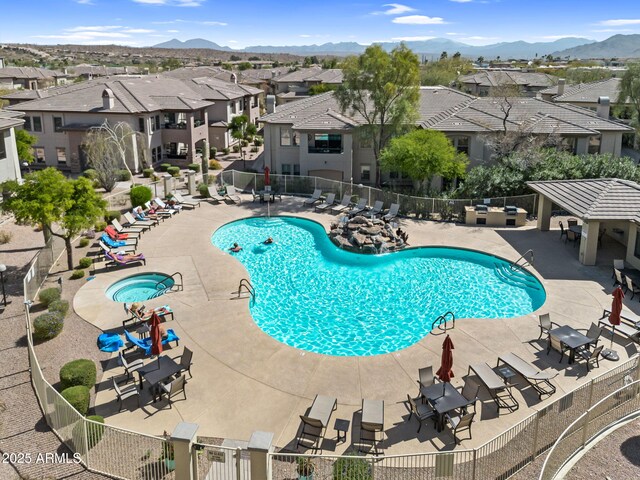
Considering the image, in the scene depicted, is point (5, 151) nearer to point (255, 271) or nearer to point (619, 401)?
point (255, 271)

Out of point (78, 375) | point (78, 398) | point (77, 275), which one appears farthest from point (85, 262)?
point (78, 398)

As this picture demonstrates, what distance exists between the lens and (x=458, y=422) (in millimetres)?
12836

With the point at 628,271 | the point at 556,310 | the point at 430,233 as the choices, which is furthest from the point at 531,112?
the point at 556,310

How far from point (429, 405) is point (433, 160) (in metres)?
20.3

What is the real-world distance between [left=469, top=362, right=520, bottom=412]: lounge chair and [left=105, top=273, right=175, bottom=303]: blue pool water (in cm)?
1253

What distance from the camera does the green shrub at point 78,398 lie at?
43.3 ft

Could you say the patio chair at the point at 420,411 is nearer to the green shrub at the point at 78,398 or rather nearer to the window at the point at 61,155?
the green shrub at the point at 78,398

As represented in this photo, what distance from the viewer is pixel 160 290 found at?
72.1 ft

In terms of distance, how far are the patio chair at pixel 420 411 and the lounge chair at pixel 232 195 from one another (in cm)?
2362

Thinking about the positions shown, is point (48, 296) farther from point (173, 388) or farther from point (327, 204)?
point (327, 204)

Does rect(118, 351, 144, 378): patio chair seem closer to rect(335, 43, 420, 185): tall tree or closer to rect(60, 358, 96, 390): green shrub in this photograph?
rect(60, 358, 96, 390): green shrub

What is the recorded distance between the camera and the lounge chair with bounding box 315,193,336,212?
33156 mm

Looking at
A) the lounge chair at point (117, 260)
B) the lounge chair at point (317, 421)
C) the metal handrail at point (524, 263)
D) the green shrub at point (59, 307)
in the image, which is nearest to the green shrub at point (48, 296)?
the green shrub at point (59, 307)

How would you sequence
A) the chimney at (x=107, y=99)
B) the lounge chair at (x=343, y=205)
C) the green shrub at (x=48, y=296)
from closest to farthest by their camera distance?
the green shrub at (x=48, y=296) → the lounge chair at (x=343, y=205) → the chimney at (x=107, y=99)
